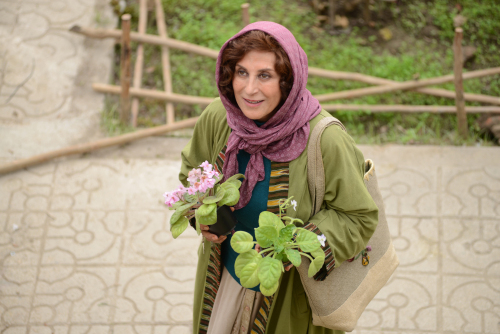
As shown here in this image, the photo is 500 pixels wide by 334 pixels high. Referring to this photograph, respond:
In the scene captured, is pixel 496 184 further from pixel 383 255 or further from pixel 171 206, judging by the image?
pixel 171 206

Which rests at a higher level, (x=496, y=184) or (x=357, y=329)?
(x=496, y=184)

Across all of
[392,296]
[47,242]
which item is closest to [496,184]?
[392,296]

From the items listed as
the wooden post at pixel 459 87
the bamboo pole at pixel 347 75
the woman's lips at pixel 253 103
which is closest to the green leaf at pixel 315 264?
the woman's lips at pixel 253 103

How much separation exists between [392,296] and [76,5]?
463cm

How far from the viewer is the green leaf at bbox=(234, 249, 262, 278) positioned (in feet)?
6.23

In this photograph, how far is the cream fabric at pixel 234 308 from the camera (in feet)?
7.84

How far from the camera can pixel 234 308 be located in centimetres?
242

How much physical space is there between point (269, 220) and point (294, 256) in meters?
0.16

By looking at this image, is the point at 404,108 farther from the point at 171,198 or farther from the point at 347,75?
the point at 171,198

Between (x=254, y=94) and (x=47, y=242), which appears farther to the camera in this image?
(x=47, y=242)

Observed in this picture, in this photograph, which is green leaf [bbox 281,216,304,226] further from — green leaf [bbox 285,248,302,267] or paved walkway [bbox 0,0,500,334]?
paved walkway [bbox 0,0,500,334]

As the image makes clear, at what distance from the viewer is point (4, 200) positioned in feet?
13.5

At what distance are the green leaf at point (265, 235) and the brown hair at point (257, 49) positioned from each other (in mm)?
549

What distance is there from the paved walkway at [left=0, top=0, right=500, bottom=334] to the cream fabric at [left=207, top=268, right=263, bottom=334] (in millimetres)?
1025
